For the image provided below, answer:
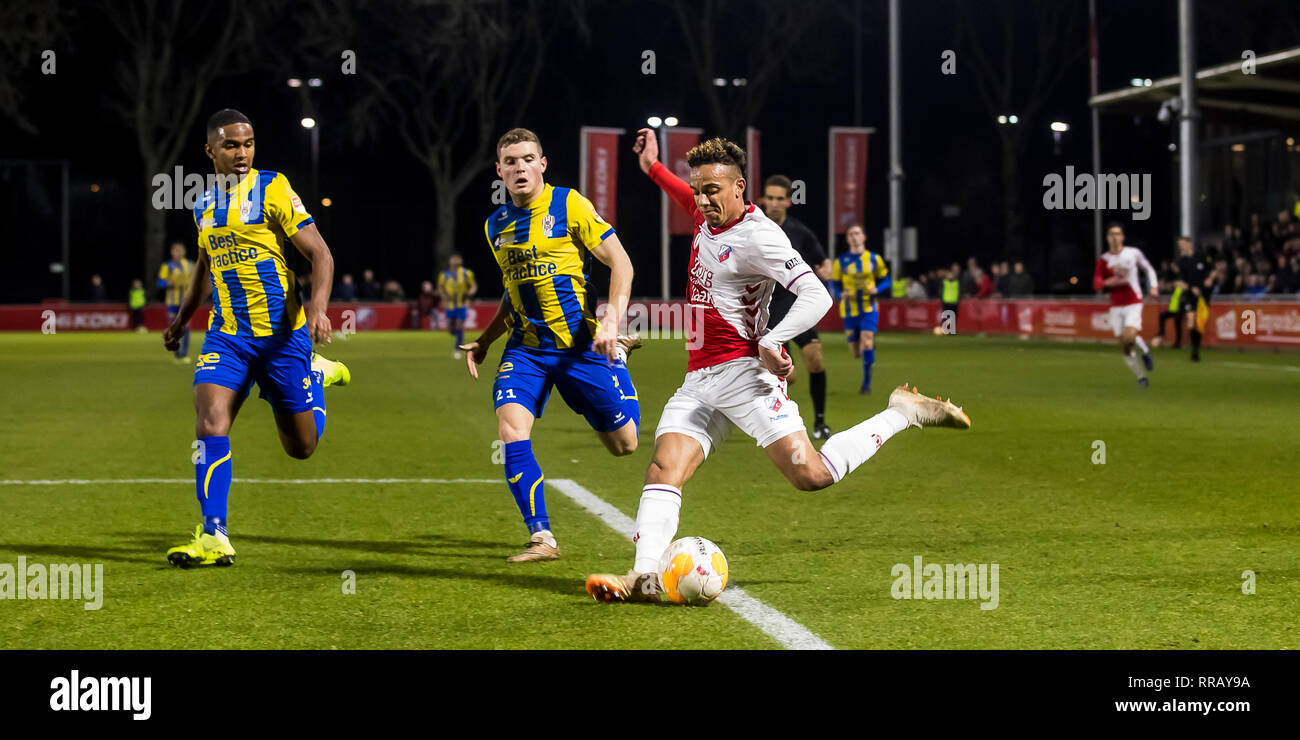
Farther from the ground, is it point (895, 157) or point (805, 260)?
point (895, 157)

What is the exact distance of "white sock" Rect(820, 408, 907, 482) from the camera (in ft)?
22.4

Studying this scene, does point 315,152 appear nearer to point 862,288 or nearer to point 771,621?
point 862,288

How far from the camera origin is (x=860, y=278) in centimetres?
1950

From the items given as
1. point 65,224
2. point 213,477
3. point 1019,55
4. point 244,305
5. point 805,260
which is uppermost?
point 1019,55

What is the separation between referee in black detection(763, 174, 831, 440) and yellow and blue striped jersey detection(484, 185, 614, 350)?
3.75 meters

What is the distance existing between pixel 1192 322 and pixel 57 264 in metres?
43.1

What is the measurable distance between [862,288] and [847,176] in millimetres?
25617

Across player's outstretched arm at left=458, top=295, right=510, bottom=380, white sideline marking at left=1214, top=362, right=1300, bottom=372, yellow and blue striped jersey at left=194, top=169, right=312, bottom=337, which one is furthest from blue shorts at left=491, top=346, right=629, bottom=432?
white sideline marking at left=1214, top=362, right=1300, bottom=372

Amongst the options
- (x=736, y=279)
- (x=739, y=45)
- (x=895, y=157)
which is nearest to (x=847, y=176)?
(x=895, y=157)

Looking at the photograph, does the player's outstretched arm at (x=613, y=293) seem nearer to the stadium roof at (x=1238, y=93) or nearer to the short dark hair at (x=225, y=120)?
the short dark hair at (x=225, y=120)

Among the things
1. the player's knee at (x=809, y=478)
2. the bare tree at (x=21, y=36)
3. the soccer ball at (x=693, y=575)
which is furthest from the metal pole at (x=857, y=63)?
the soccer ball at (x=693, y=575)

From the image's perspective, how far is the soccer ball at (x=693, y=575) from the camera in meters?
6.24

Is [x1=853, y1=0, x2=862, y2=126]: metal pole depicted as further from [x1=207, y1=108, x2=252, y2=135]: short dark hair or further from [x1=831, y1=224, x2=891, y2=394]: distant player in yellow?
[x1=207, y1=108, x2=252, y2=135]: short dark hair

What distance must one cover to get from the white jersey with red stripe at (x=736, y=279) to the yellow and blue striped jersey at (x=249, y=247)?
2202 millimetres
